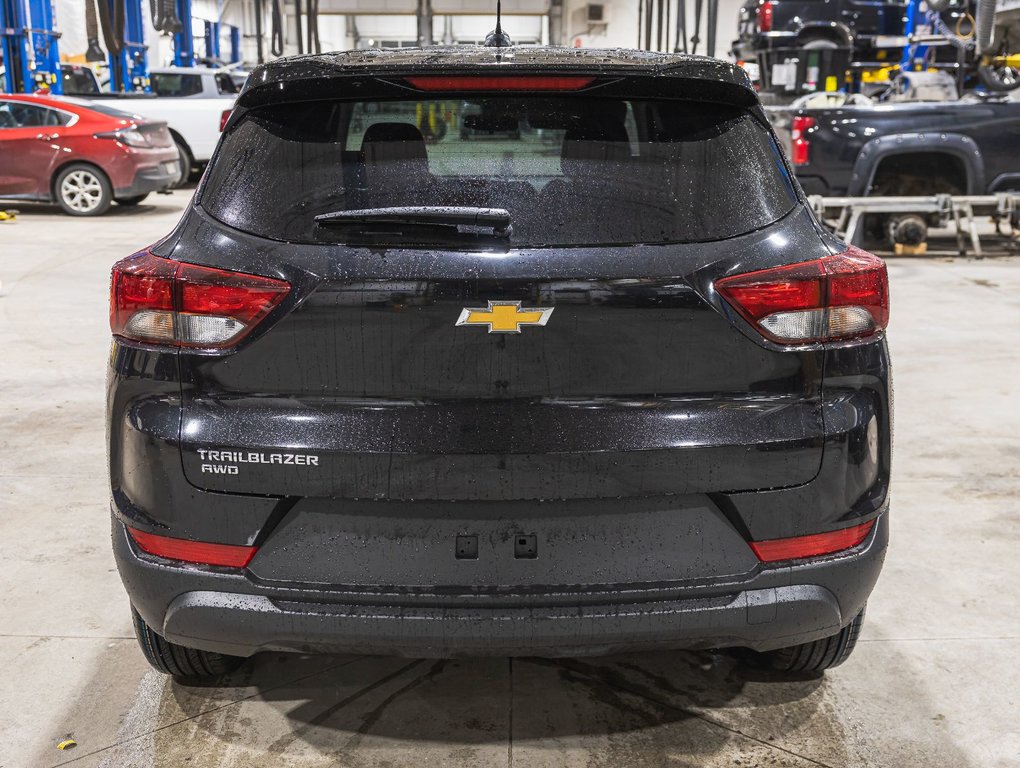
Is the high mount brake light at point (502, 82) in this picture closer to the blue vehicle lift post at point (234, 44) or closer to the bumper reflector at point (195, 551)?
the bumper reflector at point (195, 551)

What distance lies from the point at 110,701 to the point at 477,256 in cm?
156

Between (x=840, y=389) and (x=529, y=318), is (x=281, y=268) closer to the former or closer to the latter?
(x=529, y=318)

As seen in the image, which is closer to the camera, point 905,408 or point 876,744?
point 876,744

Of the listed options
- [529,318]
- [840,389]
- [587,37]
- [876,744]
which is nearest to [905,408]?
[876,744]

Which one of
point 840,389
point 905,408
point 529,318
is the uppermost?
point 529,318

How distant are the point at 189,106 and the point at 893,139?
10.6 metres

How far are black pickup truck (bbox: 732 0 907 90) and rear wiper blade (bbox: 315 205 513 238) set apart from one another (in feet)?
42.1

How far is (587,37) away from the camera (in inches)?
1837

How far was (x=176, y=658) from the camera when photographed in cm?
276

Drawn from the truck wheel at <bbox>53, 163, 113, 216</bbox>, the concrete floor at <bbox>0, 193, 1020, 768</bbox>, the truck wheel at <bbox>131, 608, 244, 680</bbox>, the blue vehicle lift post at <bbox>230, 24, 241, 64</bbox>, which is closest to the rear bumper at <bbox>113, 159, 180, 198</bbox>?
the truck wheel at <bbox>53, 163, 113, 216</bbox>

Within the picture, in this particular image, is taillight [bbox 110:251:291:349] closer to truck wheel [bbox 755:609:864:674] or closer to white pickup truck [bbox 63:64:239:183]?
truck wheel [bbox 755:609:864:674]

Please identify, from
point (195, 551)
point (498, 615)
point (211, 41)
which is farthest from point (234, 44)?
point (498, 615)

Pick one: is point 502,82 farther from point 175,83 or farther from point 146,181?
point 175,83

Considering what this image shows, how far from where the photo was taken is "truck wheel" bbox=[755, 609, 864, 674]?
275 cm
